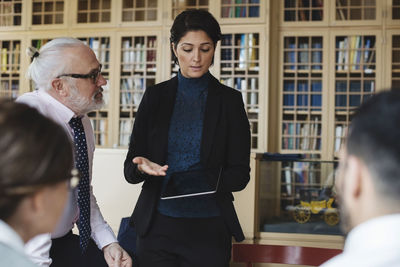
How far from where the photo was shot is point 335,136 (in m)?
4.96

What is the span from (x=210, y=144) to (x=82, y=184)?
477mm

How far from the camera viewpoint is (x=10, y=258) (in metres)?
0.81

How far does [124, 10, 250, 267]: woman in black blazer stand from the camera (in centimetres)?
179

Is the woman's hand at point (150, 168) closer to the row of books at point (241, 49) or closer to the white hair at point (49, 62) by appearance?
the white hair at point (49, 62)

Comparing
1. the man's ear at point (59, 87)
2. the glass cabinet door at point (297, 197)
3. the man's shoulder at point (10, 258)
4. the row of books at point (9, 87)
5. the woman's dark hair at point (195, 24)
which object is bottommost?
the glass cabinet door at point (297, 197)

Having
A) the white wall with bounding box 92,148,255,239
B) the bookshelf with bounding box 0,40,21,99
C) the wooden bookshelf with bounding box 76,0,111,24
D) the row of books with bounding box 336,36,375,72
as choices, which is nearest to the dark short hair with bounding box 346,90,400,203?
the white wall with bounding box 92,148,255,239

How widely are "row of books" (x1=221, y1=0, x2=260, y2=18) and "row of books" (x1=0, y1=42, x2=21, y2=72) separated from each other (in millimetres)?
2278

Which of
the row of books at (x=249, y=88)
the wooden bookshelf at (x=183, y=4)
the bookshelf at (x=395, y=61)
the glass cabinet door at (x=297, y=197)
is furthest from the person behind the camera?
the wooden bookshelf at (x=183, y=4)

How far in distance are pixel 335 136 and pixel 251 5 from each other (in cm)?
152

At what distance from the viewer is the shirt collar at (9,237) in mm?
829

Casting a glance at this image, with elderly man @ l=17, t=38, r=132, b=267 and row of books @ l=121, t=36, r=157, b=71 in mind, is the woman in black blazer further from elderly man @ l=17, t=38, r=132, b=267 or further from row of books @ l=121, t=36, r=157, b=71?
row of books @ l=121, t=36, r=157, b=71

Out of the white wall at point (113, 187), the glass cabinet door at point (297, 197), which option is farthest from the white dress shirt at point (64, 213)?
the glass cabinet door at point (297, 197)

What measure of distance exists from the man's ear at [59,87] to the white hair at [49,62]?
14 millimetres

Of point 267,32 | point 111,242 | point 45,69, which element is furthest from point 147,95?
point 267,32
